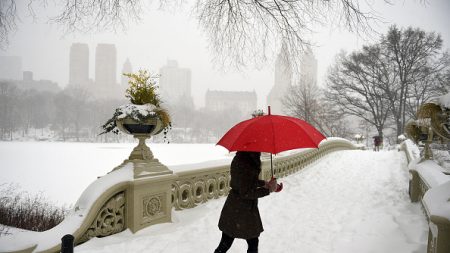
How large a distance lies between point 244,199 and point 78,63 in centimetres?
10525

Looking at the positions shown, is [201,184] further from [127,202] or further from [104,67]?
[104,67]

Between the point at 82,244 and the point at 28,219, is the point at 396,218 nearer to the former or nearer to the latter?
the point at 82,244

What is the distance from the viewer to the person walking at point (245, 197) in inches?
114

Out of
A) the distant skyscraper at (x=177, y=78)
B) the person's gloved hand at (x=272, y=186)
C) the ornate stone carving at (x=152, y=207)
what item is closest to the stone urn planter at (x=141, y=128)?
the ornate stone carving at (x=152, y=207)

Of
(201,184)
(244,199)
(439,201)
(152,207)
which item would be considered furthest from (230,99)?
(439,201)

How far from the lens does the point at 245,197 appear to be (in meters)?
2.89

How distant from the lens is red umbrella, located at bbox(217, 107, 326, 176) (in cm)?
281

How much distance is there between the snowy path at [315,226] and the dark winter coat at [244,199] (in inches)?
58.0

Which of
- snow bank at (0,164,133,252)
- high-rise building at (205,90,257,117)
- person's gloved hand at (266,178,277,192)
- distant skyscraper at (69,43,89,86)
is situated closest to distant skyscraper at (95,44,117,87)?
distant skyscraper at (69,43,89,86)

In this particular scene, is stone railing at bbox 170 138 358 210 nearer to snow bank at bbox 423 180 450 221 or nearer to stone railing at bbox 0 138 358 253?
stone railing at bbox 0 138 358 253

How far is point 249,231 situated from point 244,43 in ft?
16.2

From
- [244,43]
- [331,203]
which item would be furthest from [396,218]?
[244,43]

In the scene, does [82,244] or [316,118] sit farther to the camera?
[316,118]

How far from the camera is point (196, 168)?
6.30 m
